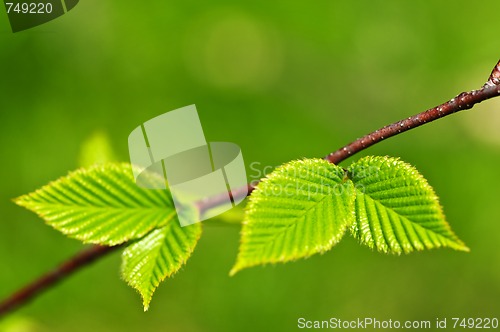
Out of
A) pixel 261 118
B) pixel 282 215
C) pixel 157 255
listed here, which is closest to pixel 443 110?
pixel 282 215

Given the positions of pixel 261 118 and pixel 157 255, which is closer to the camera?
pixel 157 255

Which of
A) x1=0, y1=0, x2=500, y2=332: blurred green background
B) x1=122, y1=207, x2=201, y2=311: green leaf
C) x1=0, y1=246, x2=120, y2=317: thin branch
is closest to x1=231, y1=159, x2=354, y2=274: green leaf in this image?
x1=122, y1=207, x2=201, y2=311: green leaf

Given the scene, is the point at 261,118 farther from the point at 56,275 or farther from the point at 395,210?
the point at 395,210

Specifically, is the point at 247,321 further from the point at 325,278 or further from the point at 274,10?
the point at 274,10

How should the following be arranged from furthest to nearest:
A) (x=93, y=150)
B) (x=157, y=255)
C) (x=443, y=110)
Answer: (x=93, y=150), (x=157, y=255), (x=443, y=110)

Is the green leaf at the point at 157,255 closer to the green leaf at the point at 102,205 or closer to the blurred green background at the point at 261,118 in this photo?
the green leaf at the point at 102,205

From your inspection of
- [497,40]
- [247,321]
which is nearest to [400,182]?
[247,321]

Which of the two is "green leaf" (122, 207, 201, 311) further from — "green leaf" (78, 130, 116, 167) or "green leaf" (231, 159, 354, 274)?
"green leaf" (78, 130, 116, 167)
